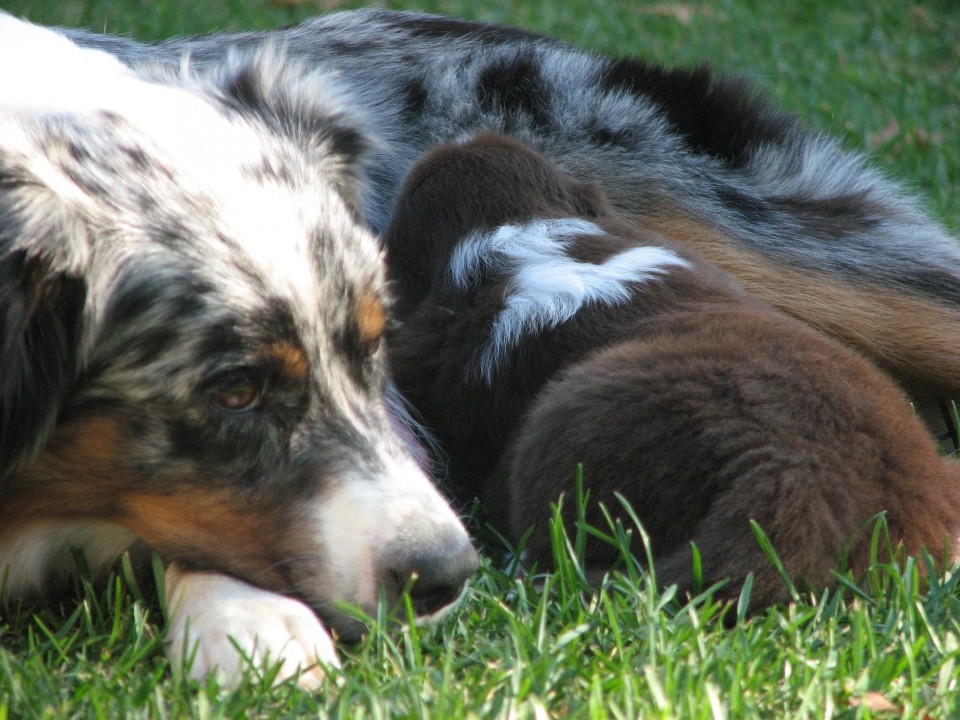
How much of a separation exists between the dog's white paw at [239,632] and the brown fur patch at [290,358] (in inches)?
19.4

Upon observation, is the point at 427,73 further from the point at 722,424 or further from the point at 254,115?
the point at 722,424

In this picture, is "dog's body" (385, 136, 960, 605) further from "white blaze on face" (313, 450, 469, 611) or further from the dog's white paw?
the dog's white paw

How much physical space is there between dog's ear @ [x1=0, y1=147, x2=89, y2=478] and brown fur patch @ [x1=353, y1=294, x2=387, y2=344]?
0.65 metres

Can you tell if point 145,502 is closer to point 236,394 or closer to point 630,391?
point 236,394

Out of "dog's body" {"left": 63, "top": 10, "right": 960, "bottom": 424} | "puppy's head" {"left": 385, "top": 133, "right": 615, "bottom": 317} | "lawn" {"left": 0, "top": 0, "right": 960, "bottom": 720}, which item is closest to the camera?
"lawn" {"left": 0, "top": 0, "right": 960, "bottom": 720}

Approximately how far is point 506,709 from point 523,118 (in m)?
3.18

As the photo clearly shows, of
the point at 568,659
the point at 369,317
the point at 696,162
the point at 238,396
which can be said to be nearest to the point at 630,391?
the point at 369,317

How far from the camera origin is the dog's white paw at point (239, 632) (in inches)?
99.0

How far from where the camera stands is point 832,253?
15.4ft

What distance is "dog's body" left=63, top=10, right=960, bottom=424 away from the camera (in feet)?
14.8

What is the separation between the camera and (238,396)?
2.80 m

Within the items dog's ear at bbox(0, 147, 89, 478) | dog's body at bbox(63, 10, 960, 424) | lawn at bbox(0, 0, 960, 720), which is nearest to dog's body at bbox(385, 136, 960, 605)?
lawn at bbox(0, 0, 960, 720)

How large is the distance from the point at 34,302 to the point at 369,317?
2.62 feet

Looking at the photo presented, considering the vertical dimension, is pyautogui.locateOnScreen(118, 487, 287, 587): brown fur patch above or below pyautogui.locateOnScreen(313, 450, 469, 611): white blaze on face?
below
